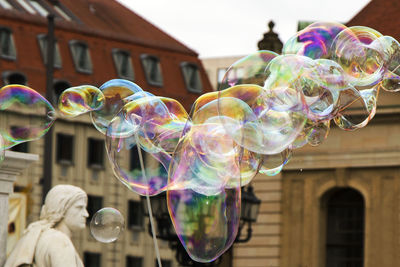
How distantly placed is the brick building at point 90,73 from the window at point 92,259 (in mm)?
30

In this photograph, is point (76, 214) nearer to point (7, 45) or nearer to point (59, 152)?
point (7, 45)

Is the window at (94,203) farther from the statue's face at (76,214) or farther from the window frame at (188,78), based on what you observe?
the statue's face at (76,214)

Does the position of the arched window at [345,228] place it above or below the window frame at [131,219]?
below

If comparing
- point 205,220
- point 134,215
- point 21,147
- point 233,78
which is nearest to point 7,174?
point 205,220

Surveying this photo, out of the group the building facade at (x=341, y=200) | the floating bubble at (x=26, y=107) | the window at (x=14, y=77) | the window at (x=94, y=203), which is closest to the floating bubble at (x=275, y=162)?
the floating bubble at (x=26, y=107)

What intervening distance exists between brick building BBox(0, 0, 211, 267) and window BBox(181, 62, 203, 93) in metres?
0.04

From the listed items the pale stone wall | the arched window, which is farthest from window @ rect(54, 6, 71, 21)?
the arched window

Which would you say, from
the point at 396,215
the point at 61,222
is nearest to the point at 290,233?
the point at 396,215

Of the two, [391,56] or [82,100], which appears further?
[82,100]

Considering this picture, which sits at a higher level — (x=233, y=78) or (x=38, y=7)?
(x=38, y=7)

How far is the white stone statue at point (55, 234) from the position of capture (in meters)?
13.2

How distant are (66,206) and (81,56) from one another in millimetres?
44236

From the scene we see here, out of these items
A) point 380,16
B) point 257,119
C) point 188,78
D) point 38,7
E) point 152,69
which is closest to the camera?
point 257,119

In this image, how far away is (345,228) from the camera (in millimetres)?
38188
